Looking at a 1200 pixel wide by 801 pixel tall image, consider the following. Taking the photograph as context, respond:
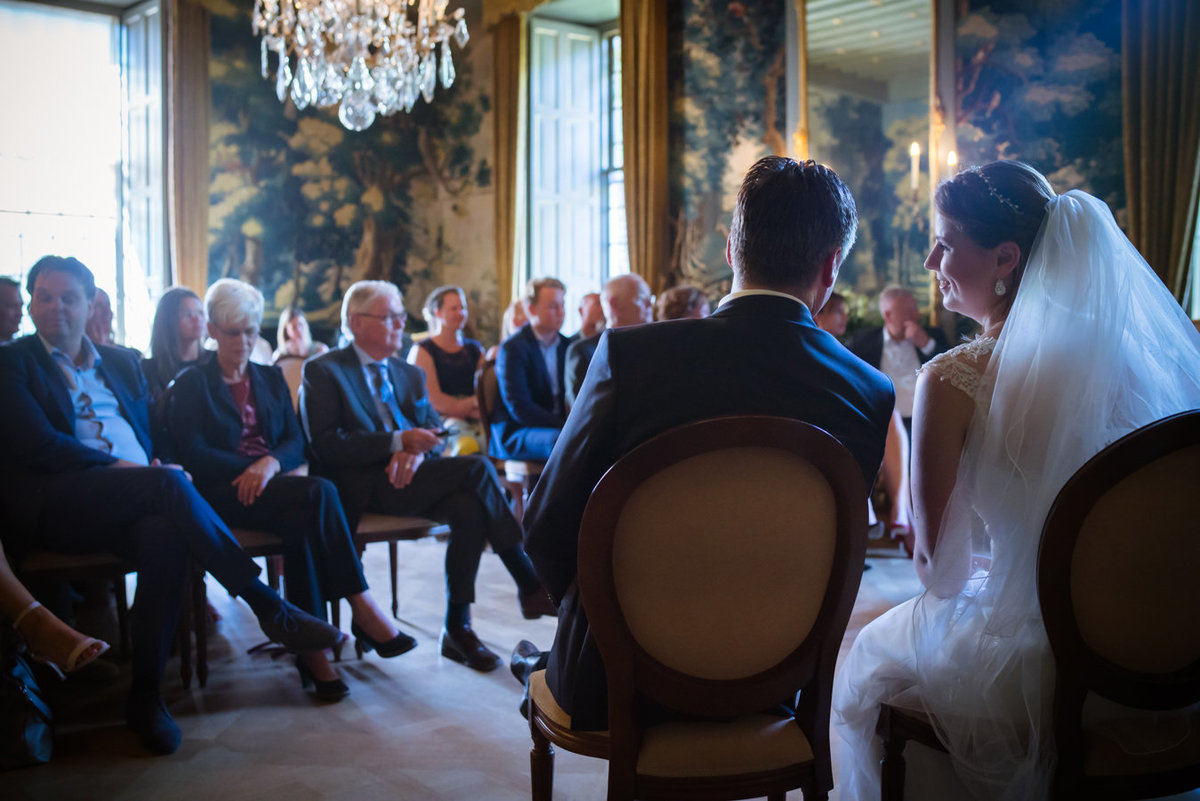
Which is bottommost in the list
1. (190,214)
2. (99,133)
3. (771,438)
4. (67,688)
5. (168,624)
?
(67,688)

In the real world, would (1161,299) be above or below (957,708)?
above

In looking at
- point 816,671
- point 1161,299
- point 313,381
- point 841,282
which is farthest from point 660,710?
point 841,282

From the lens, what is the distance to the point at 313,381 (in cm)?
396

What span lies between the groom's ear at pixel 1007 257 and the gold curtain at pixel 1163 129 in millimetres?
4795

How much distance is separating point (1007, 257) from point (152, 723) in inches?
106

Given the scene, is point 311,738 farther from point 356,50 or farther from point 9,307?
point 356,50

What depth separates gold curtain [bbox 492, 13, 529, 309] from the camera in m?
9.71

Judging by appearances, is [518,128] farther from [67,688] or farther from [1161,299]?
[1161,299]

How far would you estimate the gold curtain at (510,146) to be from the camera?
9.71 meters

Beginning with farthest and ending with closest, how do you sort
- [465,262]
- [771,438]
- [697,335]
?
[465,262], [697,335], [771,438]

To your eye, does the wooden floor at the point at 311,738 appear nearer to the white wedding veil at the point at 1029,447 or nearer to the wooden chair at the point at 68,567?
the wooden chair at the point at 68,567

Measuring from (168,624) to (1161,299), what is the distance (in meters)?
2.92

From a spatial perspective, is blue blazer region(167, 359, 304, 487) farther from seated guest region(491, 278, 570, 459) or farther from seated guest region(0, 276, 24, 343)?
seated guest region(491, 278, 570, 459)

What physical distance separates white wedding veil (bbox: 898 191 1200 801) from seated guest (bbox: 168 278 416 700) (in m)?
2.26
